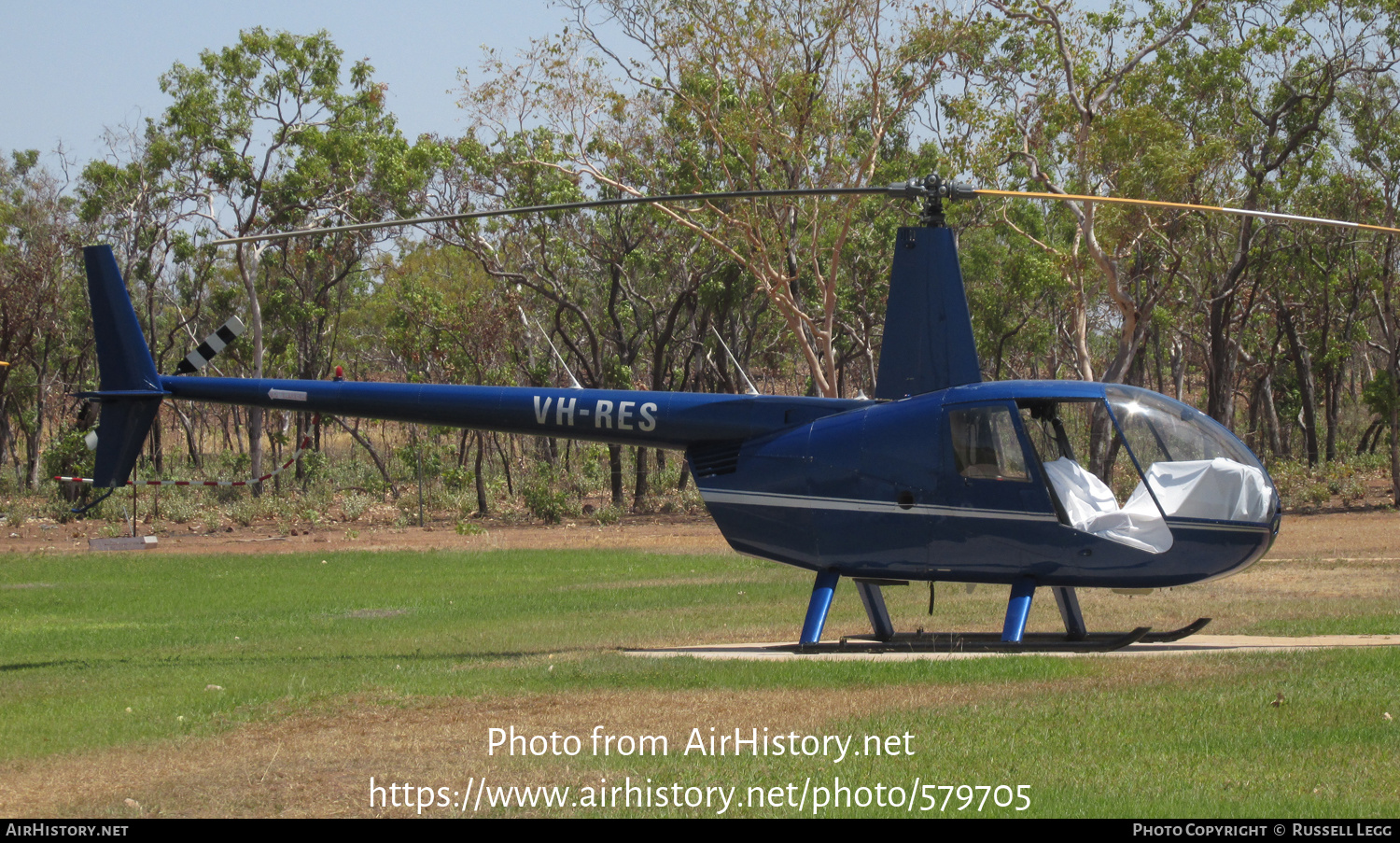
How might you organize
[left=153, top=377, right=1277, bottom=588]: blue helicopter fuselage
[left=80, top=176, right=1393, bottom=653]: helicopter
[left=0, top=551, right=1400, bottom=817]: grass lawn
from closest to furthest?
[left=0, top=551, right=1400, bottom=817]: grass lawn, [left=80, top=176, right=1393, bottom=653]: helicopter, [left=153, top=377, right=1277, bottom=588]: blue helicopter fuselage

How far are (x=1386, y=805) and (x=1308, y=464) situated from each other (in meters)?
34.5

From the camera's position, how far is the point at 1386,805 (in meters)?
5.55

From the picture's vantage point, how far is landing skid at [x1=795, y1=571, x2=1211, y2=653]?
9992mm

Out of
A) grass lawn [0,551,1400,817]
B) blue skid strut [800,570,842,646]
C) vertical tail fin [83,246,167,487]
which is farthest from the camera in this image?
vertical tail fin [83,246,167,487]

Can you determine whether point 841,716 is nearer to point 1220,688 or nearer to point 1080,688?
point 1080,688

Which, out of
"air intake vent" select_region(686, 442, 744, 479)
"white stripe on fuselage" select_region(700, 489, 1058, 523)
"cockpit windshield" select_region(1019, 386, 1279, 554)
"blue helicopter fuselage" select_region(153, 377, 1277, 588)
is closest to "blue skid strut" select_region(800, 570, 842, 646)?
"blue helicopter fuselage" select_region(153, 377, 1277, 588)

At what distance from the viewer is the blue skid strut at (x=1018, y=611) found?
9961 millimetres

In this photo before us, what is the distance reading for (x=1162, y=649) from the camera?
1001cm

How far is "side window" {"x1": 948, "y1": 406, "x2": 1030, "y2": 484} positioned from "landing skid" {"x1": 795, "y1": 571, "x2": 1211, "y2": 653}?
902mm

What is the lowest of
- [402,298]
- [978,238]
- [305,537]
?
[305,537]

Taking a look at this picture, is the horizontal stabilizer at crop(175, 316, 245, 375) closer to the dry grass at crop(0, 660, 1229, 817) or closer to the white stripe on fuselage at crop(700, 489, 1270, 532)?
the white stripe on fuselage at crop(700, 489, 1270, 532)

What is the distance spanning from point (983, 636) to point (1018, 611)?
1.41 meters

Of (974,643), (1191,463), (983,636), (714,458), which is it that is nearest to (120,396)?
(714,458)
